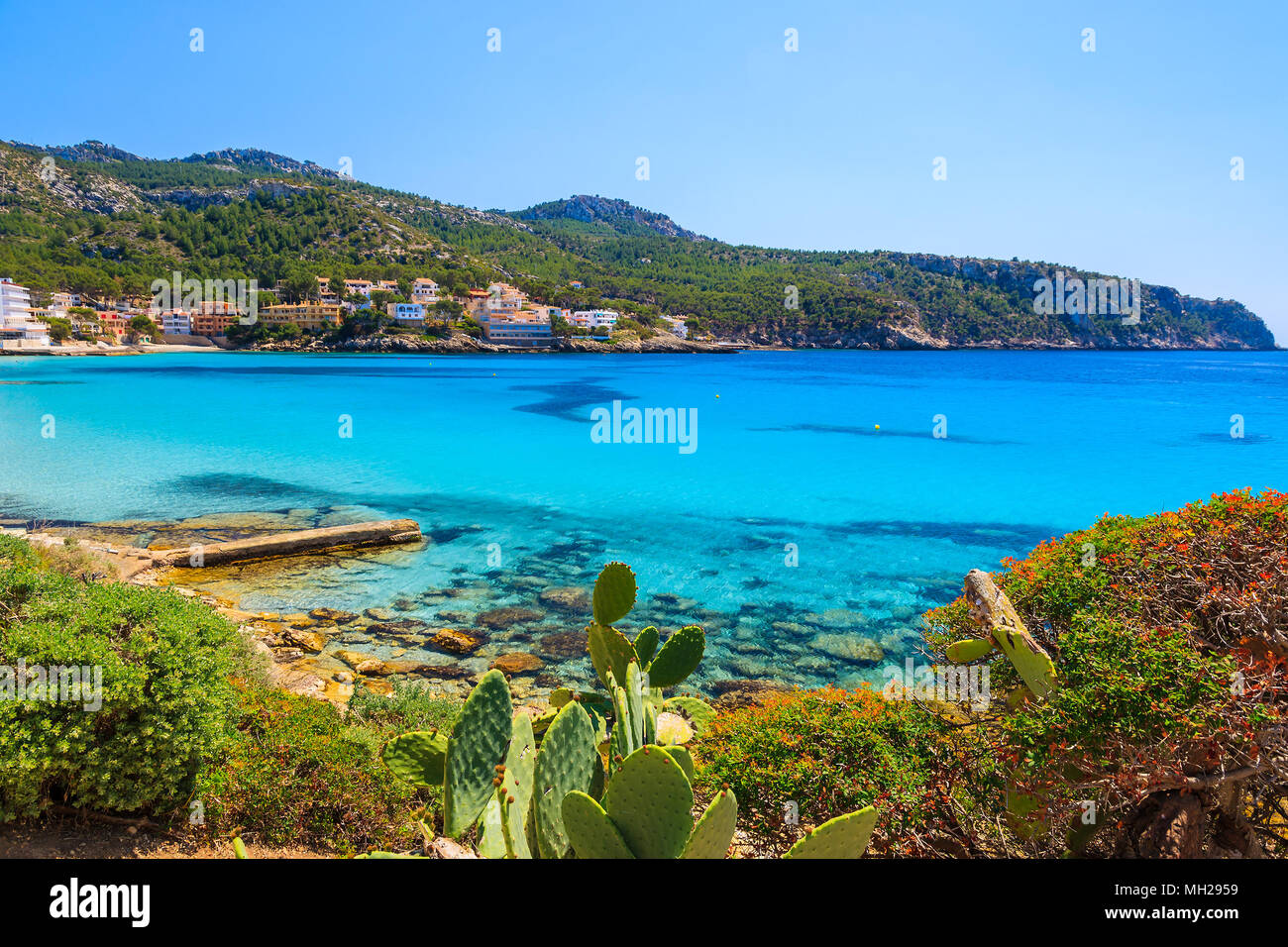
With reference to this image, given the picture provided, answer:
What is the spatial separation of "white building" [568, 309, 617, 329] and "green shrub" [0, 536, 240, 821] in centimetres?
11879

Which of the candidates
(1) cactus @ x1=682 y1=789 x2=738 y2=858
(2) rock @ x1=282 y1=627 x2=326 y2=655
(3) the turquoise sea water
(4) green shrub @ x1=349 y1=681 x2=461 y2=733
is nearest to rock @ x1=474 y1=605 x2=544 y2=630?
(3) the turquoise sea water

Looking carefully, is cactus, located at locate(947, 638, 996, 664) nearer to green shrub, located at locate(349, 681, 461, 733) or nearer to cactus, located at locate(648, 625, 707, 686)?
cactus, located at locate(648, 625, 707, 686)

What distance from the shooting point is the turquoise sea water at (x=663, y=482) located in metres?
12.2

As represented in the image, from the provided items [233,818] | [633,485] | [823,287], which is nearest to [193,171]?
[823,287]

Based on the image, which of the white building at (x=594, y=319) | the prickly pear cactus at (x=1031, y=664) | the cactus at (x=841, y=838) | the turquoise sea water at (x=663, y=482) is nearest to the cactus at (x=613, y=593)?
the cactus at (x=841, y=838)

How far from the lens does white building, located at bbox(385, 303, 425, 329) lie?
4129 inches

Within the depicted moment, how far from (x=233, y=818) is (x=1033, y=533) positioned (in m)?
19.0

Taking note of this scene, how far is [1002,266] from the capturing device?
183 m

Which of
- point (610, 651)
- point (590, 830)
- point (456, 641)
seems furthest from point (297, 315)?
point (590, 830)

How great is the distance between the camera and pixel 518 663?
9.51 metres

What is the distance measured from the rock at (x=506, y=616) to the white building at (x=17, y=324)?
3602 inches

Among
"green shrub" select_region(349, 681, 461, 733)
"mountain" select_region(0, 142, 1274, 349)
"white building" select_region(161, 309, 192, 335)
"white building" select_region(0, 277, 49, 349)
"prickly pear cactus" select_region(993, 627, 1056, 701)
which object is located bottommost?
"green shrub" select_region(349, 681, 461, 733)
